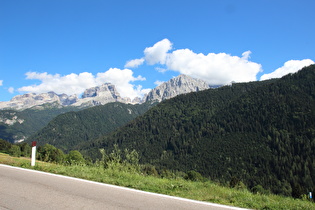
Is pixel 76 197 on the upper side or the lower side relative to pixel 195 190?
upper

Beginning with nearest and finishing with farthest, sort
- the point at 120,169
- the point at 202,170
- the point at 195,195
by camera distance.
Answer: the point at 195,195
the point at 120,169
the point at 202,170

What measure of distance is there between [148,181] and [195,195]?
2114 mm

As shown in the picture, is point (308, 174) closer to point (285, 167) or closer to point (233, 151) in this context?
point (285, 167)

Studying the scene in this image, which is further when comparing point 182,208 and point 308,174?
point 308,174

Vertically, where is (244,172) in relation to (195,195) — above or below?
below

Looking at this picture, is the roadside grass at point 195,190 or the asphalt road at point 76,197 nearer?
the asphalt road at point 76,197

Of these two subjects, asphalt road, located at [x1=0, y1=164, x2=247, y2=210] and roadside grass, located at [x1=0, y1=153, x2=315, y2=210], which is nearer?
asphalt road, located at [x1=0, y1=164, x2=247, y2=210]

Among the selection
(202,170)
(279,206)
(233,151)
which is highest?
(279,206)

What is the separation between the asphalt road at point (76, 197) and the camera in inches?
239

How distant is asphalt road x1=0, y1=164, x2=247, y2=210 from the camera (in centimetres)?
607

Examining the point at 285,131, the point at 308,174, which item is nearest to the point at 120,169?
the point at 308,174

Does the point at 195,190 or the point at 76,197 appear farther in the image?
the point at 195,190

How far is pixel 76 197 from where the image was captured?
6746 millimetres

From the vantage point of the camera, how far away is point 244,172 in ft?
527
